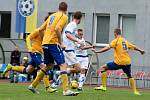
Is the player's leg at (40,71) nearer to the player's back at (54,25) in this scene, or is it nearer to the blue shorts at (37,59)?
the blue shorts at (37,59)

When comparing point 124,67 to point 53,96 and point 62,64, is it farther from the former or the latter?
point 53,96

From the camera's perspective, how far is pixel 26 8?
3156 centimetres

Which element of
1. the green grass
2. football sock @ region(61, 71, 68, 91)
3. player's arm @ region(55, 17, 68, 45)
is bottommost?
the green grass

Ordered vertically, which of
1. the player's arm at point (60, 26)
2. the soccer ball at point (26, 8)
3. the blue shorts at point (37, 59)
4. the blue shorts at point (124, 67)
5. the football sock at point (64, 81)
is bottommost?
the football sock at point (64, 81)

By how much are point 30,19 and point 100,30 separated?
6635 millimetres

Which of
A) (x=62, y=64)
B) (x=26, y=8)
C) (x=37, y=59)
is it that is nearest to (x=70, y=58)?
(x=37, y=59)

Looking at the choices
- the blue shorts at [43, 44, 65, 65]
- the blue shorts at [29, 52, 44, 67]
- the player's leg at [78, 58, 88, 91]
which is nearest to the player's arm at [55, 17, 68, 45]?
the blue shorts at [43, 44, 65, 65]

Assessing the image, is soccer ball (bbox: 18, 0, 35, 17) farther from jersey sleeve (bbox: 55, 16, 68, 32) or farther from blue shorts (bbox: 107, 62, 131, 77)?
jersey sleeve (bbox: 55, 16, 68, 32)

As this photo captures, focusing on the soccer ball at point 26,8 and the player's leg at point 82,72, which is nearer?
the player's leg at point 82,72

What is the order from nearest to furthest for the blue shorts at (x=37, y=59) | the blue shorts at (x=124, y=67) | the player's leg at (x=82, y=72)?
the blue shorts at (x=37, y=59)
the blue shorts at (x=124, y=67)
the player's leg at (x=82, y=72)

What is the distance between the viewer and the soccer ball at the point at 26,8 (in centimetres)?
3125

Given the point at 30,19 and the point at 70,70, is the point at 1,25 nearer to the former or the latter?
the point at 30,19

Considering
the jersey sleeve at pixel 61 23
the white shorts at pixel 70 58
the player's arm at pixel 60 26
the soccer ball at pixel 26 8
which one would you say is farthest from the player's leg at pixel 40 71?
the soccer ball at pixel 26 8

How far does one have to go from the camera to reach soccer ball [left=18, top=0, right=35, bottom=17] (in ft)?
103
